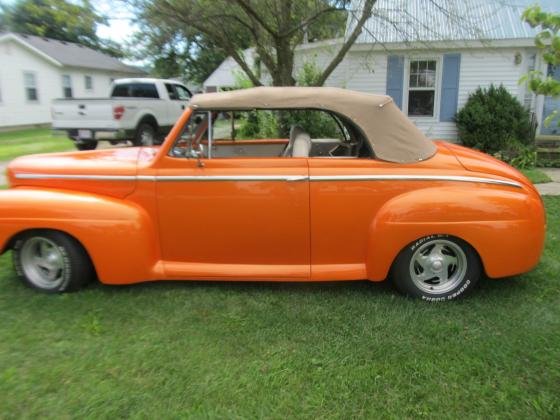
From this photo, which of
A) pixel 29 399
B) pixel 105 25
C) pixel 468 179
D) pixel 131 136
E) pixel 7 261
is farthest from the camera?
pixel 131 136

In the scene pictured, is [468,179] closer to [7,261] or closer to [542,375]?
[542,375]

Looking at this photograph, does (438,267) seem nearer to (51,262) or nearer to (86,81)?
(51,262)

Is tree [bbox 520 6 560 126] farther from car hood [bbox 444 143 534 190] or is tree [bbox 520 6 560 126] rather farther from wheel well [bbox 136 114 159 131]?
wheel well [bbox 136 114 159 131]

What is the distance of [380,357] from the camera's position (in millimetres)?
3127

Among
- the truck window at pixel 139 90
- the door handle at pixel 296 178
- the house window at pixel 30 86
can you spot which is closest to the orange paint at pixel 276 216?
the door handle at pixel 296 178

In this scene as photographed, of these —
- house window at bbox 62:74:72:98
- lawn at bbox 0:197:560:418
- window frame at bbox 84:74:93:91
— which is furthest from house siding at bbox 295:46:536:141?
window frame at bbox 84:74:93:91

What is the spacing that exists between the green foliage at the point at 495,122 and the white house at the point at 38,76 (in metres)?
19.3

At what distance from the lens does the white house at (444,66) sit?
11703mm

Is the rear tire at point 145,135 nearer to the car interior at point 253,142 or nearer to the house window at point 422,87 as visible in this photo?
the house window at point 422,87

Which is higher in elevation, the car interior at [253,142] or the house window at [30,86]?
the house window at [30,86]

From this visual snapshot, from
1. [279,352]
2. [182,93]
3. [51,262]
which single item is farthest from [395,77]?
[279,352]

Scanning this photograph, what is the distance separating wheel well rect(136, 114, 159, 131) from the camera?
13.1 m

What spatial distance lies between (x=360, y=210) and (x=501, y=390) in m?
1.57

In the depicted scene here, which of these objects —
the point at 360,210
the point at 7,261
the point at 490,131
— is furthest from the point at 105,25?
the point at 490,131
